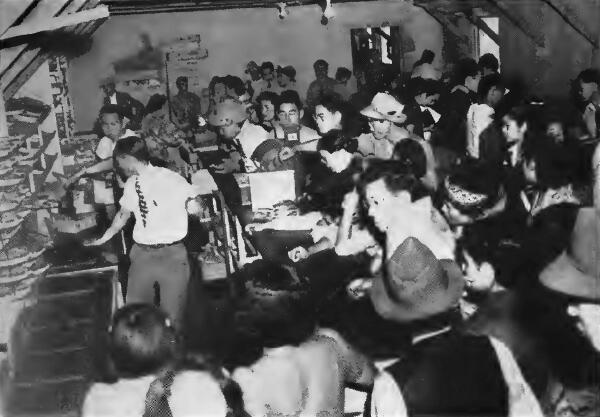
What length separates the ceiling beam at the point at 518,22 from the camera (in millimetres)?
4020

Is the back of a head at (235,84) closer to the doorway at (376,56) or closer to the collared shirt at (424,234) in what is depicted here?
the doorway at (376,56)

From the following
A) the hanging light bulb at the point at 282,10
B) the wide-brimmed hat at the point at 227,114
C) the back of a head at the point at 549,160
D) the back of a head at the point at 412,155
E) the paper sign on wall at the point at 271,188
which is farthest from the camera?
the hanging light bulb at the point at 282,10

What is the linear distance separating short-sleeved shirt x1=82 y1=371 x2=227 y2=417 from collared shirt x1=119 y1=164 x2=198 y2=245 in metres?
1.27

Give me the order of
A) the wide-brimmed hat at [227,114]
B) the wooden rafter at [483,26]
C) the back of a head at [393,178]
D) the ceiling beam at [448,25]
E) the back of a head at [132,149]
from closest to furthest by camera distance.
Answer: the back of a head at [393,178] < the back of a head at [132,149] < the wide-brimmed hat at [227,114] < the wooden rafter at [483,26] < the ceiling beam at [448,25]

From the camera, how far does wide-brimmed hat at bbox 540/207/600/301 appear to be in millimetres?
1709

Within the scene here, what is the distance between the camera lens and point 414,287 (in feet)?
5.50

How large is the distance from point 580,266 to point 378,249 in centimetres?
118

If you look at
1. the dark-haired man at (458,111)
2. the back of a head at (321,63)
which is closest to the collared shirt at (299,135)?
the dark-haired man at (458,111)

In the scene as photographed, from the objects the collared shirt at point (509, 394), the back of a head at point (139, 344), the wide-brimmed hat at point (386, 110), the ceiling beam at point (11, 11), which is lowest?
the collared shirt at point (509, 394)

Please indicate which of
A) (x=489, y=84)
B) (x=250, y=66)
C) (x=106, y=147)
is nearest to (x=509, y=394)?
(x=106, y=147)

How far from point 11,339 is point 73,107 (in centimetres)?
157

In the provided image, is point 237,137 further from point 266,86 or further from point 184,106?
point 266,86

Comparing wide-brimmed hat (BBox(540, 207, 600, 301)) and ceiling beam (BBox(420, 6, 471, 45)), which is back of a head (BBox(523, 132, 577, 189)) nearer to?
ceiling beam (BBox(420, 6, 471, 45))

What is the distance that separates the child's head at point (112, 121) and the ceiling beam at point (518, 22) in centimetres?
248
